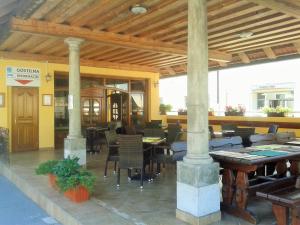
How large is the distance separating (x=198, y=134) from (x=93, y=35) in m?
3.87

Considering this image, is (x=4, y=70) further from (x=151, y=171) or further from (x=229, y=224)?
(x=229, y=224)

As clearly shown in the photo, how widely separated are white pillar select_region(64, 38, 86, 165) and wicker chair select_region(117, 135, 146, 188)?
5.95ft

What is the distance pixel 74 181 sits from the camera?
4156 mm

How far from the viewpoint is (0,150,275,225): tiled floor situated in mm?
3512

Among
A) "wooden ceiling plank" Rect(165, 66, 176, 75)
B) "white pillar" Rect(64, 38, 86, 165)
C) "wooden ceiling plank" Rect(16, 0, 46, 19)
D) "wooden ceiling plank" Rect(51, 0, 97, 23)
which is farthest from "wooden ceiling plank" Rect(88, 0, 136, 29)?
"wooden ceiling plank" Rect(165, 66, 176, 75)

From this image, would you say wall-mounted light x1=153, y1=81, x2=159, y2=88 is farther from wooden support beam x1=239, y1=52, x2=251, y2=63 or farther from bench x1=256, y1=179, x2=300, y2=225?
bench x1=256, y1=179, x2=300, y2=225

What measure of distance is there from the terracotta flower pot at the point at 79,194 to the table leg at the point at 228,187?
5.90 feet

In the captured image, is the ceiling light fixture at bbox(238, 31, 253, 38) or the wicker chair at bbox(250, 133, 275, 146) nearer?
the wicker chair at bbox(250, 133, 275, 146)

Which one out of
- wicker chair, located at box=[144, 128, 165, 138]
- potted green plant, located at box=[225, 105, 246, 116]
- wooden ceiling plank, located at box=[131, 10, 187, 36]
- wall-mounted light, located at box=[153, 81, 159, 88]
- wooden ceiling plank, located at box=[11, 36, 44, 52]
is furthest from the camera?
wall-mounted light, located at box=[153, 81, 159, 88]

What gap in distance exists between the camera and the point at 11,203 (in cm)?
497

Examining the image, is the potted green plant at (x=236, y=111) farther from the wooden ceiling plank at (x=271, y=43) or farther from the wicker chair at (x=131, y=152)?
the wicker chair at (x=131, y=152)

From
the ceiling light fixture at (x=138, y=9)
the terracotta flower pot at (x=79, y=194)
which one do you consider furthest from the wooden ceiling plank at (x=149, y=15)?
the terracotta flower pot at (x=79, y=194)

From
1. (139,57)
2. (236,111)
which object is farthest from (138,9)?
Result: (236,111)

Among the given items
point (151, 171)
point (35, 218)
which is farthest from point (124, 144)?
point (35, 218)
